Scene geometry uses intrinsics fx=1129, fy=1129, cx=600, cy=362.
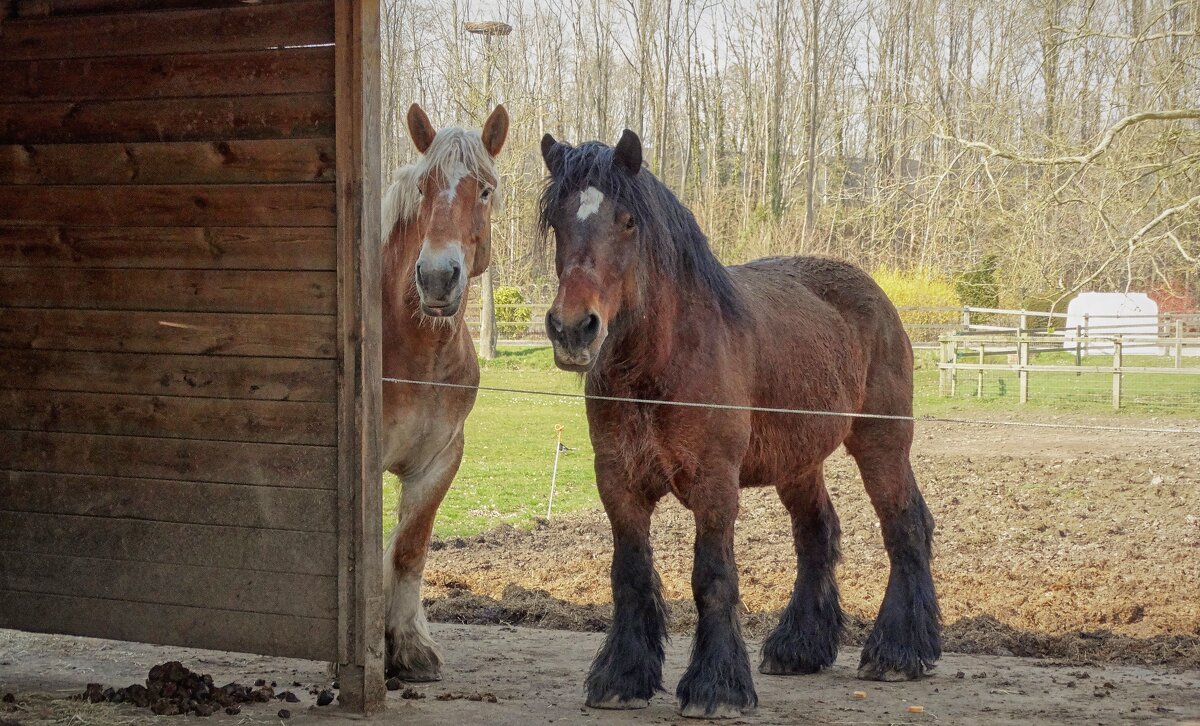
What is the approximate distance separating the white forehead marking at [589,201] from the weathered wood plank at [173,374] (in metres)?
1.13

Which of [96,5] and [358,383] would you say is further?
[96,5]

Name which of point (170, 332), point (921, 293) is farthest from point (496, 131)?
point (921, 293)

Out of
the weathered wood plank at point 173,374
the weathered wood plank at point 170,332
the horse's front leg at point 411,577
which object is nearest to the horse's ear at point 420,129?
the weathered wood plank at point 170,332

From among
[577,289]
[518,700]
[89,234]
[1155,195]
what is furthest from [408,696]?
[1155,195]

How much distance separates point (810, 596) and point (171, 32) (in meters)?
3.81

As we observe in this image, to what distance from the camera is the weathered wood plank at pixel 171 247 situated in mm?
4387

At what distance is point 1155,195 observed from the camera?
36.2ft

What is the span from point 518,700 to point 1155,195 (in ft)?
30.0

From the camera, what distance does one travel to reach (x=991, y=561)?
7.85 meters

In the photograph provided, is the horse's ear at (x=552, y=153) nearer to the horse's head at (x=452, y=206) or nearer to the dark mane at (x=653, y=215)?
the dark mane at (x=653, y=215)

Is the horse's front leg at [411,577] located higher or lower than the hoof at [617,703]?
higher

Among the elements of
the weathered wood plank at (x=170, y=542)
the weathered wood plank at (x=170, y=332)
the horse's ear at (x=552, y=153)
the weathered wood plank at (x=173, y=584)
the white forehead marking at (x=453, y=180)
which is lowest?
the weathered wood plank at (x=173, y=584)

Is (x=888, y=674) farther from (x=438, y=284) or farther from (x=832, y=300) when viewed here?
(x=438, y=284)

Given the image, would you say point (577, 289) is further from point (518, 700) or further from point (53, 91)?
point (53, 91)
